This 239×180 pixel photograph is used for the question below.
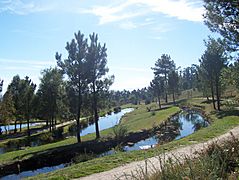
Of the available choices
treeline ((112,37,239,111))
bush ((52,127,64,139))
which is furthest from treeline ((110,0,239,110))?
bush ((52,127,64,139))

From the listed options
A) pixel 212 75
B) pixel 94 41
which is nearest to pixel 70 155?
pixel 94 41

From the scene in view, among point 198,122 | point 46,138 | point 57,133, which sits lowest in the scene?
point 46,138

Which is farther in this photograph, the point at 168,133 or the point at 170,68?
the point at 170,68

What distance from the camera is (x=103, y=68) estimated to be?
3481 cm

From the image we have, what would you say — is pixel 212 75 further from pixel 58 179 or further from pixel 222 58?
pixel 58 179

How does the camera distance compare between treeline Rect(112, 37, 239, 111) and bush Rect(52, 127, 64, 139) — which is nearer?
treeline Rect(112, 37, 239, 111)

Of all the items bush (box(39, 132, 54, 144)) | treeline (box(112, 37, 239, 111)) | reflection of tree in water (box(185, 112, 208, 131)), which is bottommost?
bush (box(39, 132, 54, 144))

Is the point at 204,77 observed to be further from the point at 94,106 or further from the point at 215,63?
the point at 94,106

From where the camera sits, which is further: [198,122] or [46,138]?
[46,138]

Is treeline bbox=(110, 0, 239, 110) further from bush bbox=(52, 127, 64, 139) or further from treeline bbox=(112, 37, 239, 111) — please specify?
bush bbox=(52, 127, 64, 139)

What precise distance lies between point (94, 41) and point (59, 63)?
15.5 feet

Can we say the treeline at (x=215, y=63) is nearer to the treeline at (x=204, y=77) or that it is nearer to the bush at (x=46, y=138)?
the treeline at (x=204, y=77)

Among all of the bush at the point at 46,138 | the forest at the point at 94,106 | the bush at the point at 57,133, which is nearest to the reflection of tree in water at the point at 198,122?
the forest at the point at 94,106

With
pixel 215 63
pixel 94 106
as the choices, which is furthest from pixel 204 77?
pixel 94 106
